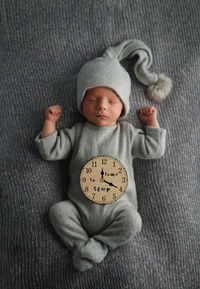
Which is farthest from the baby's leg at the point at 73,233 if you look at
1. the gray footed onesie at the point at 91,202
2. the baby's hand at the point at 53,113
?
the baby's hand at the point at 53,113

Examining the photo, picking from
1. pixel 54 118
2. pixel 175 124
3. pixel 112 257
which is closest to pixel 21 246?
pixel 112 257

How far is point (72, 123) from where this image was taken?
1286 mm

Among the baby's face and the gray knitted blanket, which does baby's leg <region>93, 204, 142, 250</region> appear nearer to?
the gray knitted blanket

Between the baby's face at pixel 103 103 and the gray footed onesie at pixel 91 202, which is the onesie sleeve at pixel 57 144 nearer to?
the gray footed onesie at pixel 91 202

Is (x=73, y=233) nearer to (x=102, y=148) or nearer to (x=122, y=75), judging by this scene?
(x=102, y=148)

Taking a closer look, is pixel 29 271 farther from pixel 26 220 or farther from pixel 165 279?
pixel 165 279

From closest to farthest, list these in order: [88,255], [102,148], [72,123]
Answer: [88,255], [102,148], [72,123]

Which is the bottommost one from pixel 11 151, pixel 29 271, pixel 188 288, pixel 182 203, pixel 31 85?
pixel 188 288

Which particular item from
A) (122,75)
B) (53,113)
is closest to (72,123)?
(53,113)

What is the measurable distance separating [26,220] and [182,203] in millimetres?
545

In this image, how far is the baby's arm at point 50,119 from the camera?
119 cm

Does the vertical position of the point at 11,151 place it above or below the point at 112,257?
above

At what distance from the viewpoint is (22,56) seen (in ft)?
4.27

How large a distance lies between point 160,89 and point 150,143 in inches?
8.8
